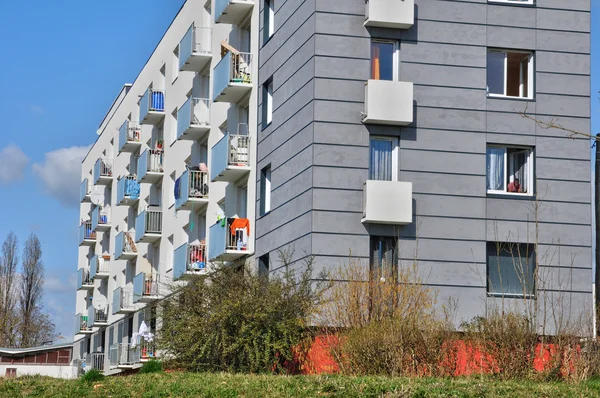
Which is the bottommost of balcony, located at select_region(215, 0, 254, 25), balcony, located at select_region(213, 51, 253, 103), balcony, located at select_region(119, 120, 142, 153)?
balcony, located at select_region(213, 51, 253, 103)

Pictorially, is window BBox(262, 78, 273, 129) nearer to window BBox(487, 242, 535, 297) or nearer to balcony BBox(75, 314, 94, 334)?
window BBox(487, 242, 535, 297)

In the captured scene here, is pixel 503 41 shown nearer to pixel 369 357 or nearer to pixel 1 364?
pixel 369 357

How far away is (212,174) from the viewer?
34188mm

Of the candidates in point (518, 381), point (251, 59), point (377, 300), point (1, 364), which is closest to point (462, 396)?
point (518, 381)

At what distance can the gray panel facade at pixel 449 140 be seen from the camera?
27.2 meters

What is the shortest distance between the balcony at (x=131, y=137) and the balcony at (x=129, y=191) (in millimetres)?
1555

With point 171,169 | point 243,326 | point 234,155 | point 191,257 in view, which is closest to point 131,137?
point 171,169

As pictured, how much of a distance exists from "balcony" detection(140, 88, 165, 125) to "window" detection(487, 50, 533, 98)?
20318 millimetres

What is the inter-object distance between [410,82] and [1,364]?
4764 centimetres

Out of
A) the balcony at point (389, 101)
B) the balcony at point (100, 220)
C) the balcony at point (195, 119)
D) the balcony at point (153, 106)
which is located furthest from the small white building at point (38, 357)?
the balcony at point (389, 101)

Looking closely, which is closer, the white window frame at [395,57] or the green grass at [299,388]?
the green grass at [299,388]

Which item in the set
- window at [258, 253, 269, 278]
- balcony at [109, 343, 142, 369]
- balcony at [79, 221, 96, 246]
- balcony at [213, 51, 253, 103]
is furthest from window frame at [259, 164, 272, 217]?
balcony at [79, 221, 96, 246]

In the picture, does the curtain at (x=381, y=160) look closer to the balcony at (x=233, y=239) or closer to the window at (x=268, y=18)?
the balcony at (x=233, y=239)

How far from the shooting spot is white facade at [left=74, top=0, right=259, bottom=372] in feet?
109
